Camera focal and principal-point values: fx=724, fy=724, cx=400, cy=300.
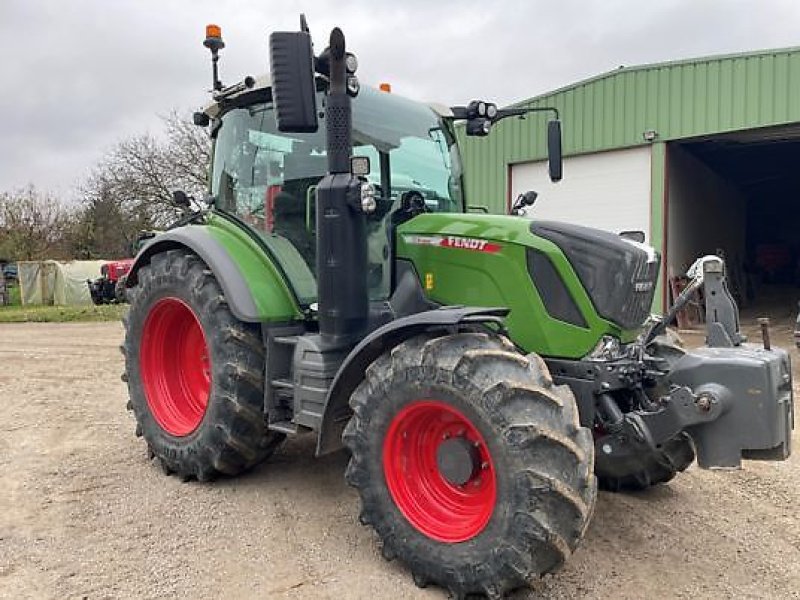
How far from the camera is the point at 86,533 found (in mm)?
3803

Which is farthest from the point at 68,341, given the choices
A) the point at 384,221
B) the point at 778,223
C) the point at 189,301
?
the point at 778,223

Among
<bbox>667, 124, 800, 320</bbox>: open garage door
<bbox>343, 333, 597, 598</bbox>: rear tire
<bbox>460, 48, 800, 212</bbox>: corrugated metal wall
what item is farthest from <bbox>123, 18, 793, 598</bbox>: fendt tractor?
<bbox>667, 124, 800, 320</bbox>: open garage door

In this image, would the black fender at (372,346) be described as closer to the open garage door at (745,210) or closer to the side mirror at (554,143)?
the side mirror at (554,143)

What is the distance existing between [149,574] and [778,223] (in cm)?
2483

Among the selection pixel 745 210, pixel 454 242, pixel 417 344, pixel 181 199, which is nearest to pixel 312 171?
pixel 454 242

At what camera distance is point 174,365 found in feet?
16.4

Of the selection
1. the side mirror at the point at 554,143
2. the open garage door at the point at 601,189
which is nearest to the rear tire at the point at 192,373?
the side mirror at the point at 554,143

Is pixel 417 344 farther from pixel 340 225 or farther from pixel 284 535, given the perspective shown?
pixel 284 535

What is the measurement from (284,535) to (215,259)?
5.32ft

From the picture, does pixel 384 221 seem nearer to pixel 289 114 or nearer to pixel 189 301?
pixel 289 114

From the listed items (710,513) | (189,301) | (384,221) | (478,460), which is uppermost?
(384,221)

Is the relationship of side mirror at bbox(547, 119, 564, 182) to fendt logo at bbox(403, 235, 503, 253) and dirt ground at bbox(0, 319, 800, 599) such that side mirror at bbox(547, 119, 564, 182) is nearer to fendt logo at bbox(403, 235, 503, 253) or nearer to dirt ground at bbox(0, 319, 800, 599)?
fendt logo at bbox(403, 235, 503, 253)

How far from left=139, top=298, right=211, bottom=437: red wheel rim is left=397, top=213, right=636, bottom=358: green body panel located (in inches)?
69.9

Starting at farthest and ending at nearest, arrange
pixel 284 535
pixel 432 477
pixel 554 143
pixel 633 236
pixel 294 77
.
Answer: pixel 554 143 < pixel 633 236 < pixel 284 535 < pixel 432 477 < pixel 294 77
